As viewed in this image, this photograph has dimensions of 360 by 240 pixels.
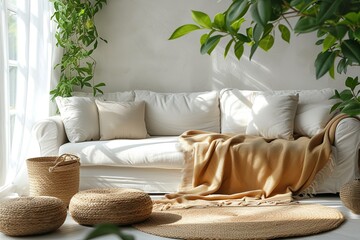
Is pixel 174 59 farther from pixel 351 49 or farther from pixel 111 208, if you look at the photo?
pixel 351 49

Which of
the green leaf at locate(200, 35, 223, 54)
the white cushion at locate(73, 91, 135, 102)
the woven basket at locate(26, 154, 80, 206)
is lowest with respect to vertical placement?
the woven basket at locate(26, 154, 80, 206)

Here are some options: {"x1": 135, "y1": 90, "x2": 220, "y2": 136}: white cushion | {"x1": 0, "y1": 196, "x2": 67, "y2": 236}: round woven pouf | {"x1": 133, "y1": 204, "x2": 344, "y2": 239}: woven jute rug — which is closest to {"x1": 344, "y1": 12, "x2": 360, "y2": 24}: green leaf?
{"x1": 133, "y1": 204, "x2": 344, "y2": 239}: woven jute rug

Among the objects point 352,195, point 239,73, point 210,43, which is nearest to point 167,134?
point 239,73

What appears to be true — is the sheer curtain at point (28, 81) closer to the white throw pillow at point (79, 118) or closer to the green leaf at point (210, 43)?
the white throw pillow at point (79, 118)

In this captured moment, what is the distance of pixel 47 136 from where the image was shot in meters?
4.52

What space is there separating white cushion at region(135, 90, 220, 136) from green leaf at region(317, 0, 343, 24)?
4.51 metres

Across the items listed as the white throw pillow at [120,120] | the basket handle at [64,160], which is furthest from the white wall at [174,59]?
the basket handle at [64,160]

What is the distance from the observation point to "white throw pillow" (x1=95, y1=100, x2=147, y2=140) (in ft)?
15.8

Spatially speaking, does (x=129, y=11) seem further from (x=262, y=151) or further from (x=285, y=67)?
(x=262, y=151)

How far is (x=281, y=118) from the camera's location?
466 cm

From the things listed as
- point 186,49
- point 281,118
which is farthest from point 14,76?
point 281,118

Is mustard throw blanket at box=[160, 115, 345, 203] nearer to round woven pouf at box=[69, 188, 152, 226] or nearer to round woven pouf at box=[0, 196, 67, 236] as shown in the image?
round woven pouf at box=[69, 188, 152, 226]

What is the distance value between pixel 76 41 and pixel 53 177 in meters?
1.95

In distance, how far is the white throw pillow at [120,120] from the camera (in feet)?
15.8
